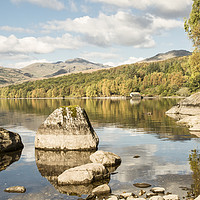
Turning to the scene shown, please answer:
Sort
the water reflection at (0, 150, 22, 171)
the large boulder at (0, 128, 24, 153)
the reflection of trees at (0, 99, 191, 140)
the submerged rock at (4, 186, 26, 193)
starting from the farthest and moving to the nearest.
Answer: the reflection of trees at (0, 99, 191, 140) → the large boulder at (0, 128, 24, 153) → the water reflection at (0, 150, 22, 171) → the submerged rock at (4, 186, 26, 193)

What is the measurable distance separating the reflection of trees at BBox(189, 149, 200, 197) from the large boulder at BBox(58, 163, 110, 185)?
15.0 feet

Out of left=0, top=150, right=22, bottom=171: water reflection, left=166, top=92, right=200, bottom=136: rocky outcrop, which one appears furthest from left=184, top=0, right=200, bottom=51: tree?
left=0, top=150, right=22, bottom=171: water reflection

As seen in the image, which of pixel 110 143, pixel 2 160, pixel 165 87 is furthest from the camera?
pixel 165 87

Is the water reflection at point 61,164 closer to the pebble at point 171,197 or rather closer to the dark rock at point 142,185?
the dark rock at point 142,185

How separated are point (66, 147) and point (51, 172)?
17.0ft

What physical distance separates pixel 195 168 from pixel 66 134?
1022cm

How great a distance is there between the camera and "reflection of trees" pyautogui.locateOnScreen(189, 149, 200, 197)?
11.1 metres

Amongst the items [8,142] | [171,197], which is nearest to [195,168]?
[171,197]

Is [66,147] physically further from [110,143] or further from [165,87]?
[165,87]

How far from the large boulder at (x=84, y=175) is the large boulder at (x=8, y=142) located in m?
8.80

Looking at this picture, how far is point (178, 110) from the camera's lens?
47875 mm

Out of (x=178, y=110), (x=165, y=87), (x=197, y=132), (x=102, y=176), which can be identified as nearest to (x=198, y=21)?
(x=178, y=110)

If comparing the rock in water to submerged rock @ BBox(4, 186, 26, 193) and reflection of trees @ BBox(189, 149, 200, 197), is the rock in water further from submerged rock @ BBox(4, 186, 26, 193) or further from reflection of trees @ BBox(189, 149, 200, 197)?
submerged rock @ BBox(4, 186, 26, 193)

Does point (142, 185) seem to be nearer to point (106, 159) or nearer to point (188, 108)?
point (106, 159)
